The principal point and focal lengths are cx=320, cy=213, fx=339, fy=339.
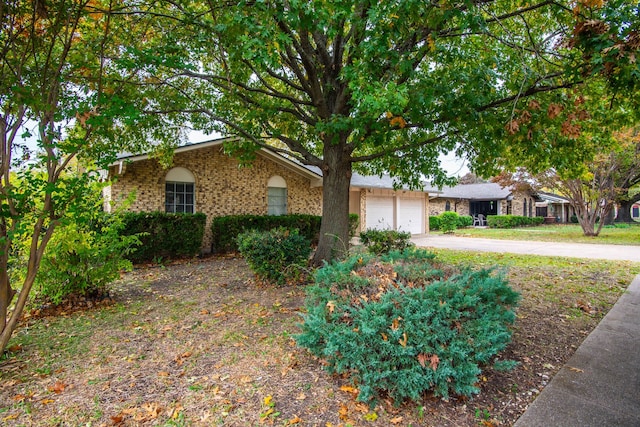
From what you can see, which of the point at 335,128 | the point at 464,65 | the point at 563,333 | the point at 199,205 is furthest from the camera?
the point at 199,205

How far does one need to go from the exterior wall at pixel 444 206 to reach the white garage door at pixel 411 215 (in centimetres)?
483

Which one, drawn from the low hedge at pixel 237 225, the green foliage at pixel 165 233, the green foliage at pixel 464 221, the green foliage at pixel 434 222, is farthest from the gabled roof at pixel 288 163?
the green foliage at pixel 464 221

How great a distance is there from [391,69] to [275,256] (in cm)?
377

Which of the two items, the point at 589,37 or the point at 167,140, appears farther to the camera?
the point at 167,140

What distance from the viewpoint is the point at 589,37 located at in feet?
11.8

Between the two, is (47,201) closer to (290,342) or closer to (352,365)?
(290,342)

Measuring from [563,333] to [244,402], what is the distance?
382cm

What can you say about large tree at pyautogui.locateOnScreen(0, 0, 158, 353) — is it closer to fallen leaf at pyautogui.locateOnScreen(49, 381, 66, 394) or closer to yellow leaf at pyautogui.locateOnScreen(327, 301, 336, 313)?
fallen leaf at pyautogui.locateOnScreen(49, 381, 66, 394)

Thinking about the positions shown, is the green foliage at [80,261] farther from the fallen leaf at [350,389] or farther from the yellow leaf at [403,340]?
the yellow leaf at [403,340]

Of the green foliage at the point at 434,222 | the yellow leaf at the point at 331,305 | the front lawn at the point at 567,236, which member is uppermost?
the green foliage at the point at 434,222

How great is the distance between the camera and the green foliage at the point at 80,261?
489 cm

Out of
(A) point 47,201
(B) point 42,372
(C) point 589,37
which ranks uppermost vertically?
(C) point 589,37


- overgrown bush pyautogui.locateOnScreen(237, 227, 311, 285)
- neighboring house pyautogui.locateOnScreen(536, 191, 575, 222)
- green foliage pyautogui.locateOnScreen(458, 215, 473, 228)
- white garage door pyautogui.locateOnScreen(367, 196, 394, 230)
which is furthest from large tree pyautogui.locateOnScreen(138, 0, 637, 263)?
neighboring house pyautogui.locateOnScreen(536, 191, 575, 222)

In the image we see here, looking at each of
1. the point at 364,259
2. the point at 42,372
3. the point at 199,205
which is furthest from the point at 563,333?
the point at 199,205
